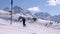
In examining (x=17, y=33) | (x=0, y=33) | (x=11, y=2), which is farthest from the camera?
(x=11, y=2)

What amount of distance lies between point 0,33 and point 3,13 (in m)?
20.8

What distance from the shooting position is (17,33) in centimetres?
1312

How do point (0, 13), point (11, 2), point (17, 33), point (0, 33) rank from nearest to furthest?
point (0, 33), point (17, 33), point (11, 2), point (0, 13)

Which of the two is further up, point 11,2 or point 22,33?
point 11,2

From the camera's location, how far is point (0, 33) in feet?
39.8

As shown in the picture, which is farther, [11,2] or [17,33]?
[11,2]

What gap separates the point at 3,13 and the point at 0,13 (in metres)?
1.06

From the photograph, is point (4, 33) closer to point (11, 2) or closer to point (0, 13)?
point (11, 2)

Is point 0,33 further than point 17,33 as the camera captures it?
No

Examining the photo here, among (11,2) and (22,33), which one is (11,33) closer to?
(22,33)

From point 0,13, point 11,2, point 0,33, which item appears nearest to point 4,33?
point 0,33

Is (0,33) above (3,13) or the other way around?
the other way around

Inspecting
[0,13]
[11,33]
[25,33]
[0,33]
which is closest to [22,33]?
[25,33]

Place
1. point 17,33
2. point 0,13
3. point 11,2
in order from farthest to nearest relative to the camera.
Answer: point 0,13
point 11,2
point 17,33
